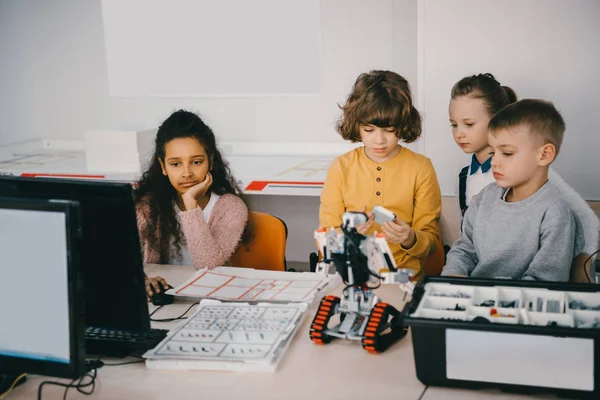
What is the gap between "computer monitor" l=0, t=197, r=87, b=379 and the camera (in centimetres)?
101

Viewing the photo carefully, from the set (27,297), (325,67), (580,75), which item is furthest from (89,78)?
(27,297)

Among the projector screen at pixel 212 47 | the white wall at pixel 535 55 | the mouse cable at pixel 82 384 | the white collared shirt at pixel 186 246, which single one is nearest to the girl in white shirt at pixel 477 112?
the white wall at pixel 535 55

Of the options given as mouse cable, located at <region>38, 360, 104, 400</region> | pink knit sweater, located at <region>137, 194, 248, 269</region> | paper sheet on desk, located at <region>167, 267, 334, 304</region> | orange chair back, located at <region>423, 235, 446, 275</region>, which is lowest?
orange chair back, located at <region>423, 235, 446, 275</region>

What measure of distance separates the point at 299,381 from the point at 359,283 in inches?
9.1

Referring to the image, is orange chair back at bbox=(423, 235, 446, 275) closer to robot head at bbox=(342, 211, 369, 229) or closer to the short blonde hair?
the short blonde hair

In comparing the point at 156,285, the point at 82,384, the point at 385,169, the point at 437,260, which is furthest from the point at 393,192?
the point at 82,384

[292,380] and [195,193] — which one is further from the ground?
[195,193]

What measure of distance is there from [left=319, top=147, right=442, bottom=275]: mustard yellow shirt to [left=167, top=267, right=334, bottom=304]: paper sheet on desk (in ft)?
1.17

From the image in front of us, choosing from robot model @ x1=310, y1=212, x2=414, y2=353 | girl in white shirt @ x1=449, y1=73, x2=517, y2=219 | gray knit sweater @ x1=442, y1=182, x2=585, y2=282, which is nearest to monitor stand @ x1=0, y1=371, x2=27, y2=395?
robot model @ x1=310, y1=212, x2=414, y2=353

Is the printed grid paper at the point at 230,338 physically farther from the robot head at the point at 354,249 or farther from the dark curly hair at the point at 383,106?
the dark curly hair at the point at 383,106

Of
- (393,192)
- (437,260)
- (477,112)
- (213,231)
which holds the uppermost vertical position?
(477,112)

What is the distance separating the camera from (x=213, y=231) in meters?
2.08

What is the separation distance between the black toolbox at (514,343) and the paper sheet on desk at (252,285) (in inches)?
18.3

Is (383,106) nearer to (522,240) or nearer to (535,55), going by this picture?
(522,240)
